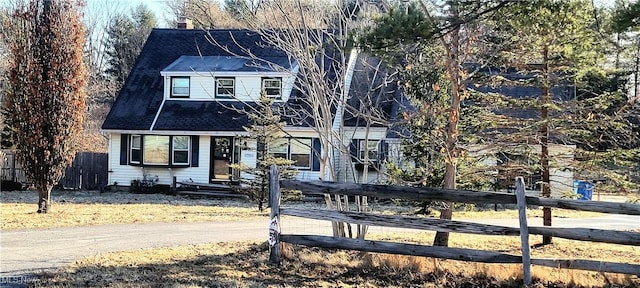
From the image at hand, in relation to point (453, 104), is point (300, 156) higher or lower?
lower

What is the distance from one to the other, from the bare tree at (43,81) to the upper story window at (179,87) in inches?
402

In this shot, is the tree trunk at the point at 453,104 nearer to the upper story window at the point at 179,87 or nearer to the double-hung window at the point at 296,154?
the double-hung window at the point at 296,154

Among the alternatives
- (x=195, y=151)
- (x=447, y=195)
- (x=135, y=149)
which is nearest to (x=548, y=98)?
(x=447, y=195)

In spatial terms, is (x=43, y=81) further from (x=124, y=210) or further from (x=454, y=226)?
(x=454, y=226)

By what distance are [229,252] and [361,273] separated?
2535 millimetres

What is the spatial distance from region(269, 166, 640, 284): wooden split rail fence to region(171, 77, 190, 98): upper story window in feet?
58.8

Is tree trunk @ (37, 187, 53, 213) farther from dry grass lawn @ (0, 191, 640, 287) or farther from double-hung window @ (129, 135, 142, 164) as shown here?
double-hung window @ (129, 135, 142, 164)

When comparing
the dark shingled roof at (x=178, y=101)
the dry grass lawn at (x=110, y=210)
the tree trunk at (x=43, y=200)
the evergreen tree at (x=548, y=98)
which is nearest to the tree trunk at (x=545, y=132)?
the evergreen tree at (x=548, y=98)

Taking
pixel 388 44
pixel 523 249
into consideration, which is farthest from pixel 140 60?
pixel 523 249

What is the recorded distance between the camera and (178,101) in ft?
81.6

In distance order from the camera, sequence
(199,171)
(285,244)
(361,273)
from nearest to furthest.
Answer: (361,273) < (285,244) < (199,171)

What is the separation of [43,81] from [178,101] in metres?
10.6

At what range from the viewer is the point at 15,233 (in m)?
11.1

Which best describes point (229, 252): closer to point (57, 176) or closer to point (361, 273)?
point (361, 273)
